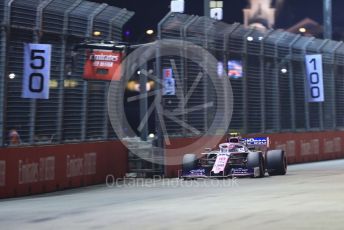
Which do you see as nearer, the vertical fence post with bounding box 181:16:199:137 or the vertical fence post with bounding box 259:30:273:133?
the vertical fence post with bounding box 181:16:199:137

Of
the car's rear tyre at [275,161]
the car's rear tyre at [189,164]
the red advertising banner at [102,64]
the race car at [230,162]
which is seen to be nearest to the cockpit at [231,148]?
the race car at [230,162]

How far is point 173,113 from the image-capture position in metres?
20.3

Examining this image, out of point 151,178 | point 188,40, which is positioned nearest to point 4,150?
point 151,178

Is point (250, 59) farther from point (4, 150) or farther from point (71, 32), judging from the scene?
point (4, 150)

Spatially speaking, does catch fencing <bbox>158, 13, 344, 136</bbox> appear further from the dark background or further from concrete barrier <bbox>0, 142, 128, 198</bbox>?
the dark background

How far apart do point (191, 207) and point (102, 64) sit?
26.5ft

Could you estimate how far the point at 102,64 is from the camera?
1716 centimetres

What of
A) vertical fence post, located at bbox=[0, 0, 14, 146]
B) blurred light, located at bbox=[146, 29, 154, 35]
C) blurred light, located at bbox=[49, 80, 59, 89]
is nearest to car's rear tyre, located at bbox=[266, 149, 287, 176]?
blurred light, located at bbox=[49, 80, 59, 89]

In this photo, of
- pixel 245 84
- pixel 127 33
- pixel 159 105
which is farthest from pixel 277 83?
pixel 127 33

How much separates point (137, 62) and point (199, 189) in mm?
8739

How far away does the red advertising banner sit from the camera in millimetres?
16891

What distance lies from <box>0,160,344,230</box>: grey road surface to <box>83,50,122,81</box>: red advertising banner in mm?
3623

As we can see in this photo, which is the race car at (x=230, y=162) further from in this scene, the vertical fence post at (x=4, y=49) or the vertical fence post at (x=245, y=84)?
the vertical fence post at (x=245, y=84)

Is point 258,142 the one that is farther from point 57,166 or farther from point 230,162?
point 57,166
